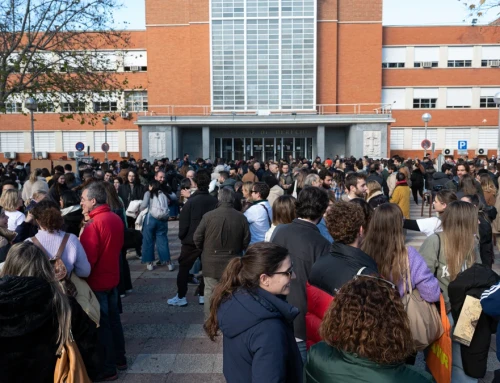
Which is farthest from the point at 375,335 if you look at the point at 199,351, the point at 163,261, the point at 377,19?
the point at 377,19

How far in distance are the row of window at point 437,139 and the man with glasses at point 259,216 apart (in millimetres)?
37463

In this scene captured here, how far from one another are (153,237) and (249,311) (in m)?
7.10

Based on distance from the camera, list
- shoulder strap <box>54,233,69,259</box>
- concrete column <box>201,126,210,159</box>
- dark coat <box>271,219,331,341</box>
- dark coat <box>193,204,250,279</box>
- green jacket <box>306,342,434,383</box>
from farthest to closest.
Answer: concrete column <box>201,126,210,159</box>
dark coat <box>193,204,250,279</box>
shoulder strap <box>54,233,69,259</box>
dark coat <box>271,219,331,341</box>
green jacket <box>306,342,434,383</box>

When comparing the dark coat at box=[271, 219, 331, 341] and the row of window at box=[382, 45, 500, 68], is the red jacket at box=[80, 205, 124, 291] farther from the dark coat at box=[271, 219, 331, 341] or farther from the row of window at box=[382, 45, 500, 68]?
the row of window at box=[382, 45, 500, 68]

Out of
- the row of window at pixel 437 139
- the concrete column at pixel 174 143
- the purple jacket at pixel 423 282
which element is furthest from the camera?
the row of window at pixel 437 139

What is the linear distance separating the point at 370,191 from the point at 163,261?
13.6ft

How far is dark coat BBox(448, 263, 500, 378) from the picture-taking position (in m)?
3.74

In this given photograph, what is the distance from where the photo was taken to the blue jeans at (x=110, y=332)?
4.90m

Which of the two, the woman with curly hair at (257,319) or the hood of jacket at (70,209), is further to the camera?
the hood of jacket at (70,209)

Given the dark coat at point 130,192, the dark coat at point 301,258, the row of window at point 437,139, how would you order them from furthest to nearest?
the row of window at point 437,139 → the dark coat at point 130,192 → the dark coat at point 301,258

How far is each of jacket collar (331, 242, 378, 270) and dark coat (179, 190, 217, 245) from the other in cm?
370

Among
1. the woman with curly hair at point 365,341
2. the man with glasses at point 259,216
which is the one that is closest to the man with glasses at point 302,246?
the woman with curly hair at point 365,341

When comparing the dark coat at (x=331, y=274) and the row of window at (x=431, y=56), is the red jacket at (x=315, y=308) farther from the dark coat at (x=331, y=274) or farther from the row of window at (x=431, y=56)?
the row of window at (x=431, y=56)

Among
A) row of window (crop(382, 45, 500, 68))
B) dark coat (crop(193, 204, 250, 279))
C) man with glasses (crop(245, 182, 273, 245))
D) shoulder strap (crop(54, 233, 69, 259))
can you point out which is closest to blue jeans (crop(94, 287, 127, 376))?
shoulder strap (crop(54, 233, 69, 259))
